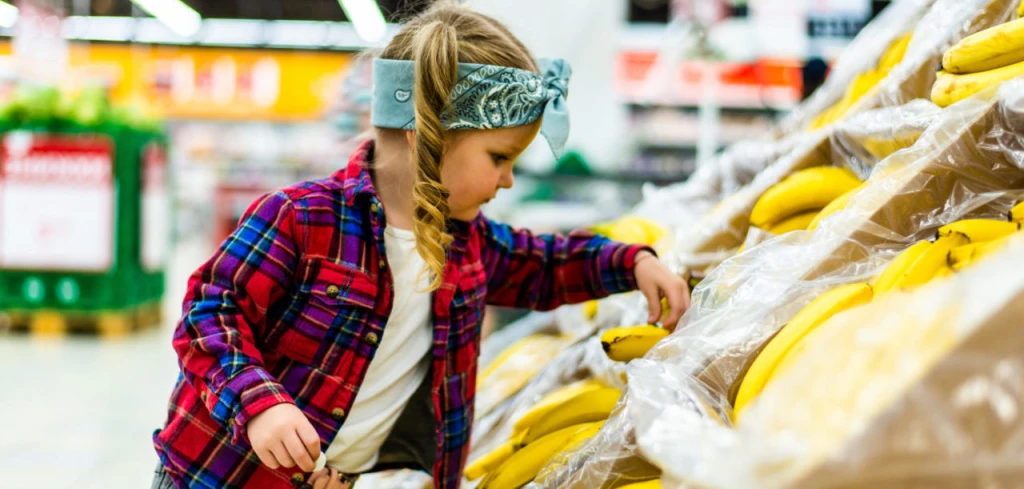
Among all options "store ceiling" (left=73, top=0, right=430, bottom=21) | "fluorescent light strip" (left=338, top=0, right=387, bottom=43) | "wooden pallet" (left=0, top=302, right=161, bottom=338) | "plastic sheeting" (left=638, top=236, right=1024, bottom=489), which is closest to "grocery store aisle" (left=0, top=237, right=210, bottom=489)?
"wooden pallet" (left=0, top=302, right=161, bottom=338)

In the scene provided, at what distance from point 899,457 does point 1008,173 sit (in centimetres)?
70

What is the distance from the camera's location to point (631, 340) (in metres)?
1.30

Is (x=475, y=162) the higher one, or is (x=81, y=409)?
(x=475, y=162)

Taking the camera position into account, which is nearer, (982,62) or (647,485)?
(647,485)

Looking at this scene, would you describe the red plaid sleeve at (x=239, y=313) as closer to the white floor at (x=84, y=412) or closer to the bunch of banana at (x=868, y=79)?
the white floor at (x=84, y=412)

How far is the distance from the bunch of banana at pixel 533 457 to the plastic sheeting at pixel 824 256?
0.65ft

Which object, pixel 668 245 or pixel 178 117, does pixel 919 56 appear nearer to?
pixel 668 245

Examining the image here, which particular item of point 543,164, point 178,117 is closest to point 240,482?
point 543,164

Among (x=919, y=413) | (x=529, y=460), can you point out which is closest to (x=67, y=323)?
(x=529, y=460)

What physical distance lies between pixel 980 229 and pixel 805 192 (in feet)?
1.43

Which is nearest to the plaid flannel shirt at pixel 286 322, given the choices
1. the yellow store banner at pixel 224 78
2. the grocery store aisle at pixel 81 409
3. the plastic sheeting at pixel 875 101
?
the plastic sheeting at pixel 875 101

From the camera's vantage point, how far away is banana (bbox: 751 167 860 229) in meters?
1.37

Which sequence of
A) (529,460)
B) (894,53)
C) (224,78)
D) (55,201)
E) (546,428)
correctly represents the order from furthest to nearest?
(224,78) < (55,201) < (894,53) < (546,428) < (529,460)

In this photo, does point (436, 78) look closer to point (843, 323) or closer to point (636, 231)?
point (843, 323)
